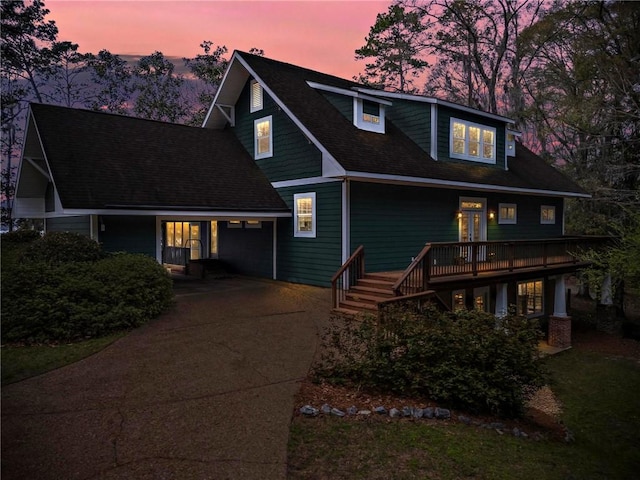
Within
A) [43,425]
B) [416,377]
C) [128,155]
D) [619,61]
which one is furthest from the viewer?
[619,61]

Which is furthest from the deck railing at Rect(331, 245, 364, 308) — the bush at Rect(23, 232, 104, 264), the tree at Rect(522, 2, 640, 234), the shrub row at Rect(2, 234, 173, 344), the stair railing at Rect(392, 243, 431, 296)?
the tree at Rect(522, 2, 640, 234)

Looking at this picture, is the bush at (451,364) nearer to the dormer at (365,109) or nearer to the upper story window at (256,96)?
the dormer at (365,109)

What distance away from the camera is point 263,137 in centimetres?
1756

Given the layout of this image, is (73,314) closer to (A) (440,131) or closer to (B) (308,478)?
(B) (308,478)

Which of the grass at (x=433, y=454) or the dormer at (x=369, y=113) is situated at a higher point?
the dormer at (x=369, y=113)

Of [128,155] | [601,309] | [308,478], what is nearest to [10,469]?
[308,478]

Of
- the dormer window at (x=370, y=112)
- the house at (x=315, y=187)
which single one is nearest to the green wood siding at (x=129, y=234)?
the house at (x=315, y=187)

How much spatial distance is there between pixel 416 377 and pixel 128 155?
12.9 meters

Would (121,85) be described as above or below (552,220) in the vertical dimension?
above

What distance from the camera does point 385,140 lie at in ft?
53.5

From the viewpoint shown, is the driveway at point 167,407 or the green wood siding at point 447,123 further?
the green wood siding at point 447,123

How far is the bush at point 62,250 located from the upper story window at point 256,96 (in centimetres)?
915

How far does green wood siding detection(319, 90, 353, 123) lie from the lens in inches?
651

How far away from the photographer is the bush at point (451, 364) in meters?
6.62
